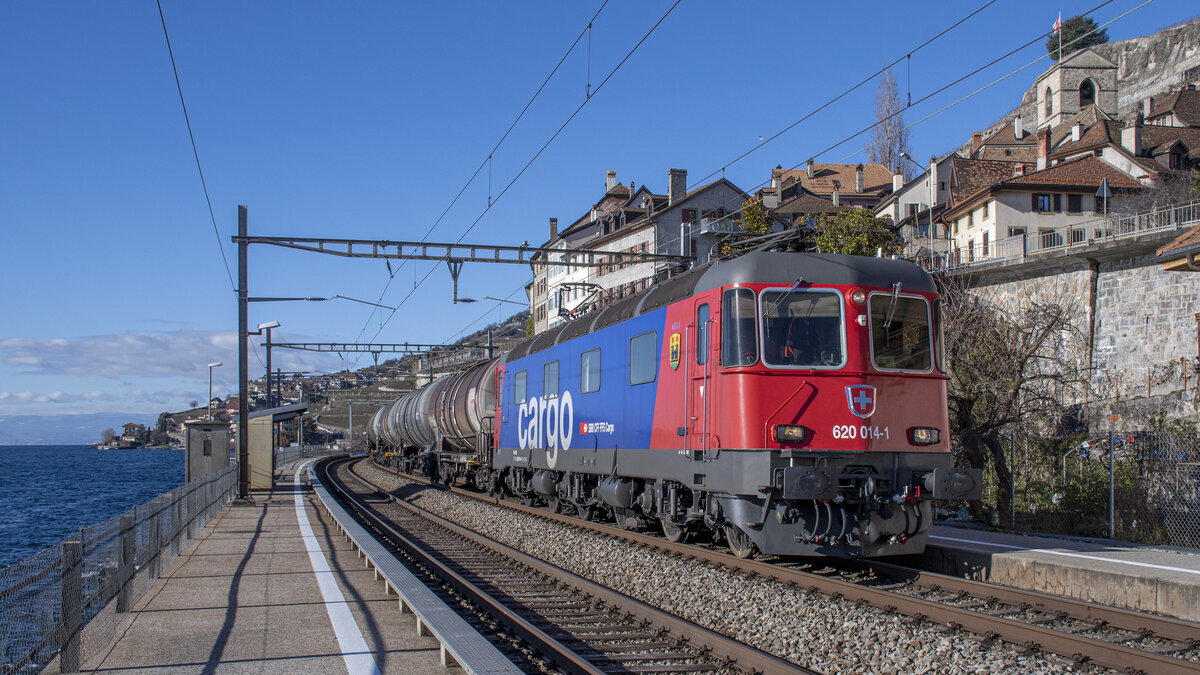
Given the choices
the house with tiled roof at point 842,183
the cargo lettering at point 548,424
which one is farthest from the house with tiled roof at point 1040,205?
the cargo lettering at point 548,424

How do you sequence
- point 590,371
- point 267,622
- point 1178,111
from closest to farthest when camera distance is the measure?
point 267,622 < point 590,371 < point 1178,111

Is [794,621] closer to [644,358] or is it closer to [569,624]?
[569,624]

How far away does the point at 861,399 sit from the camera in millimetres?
10195

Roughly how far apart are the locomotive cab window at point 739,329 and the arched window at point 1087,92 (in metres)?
107

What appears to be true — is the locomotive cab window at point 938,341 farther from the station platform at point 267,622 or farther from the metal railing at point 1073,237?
the metal railing at point 1073,237

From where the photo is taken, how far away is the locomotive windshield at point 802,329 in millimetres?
10195

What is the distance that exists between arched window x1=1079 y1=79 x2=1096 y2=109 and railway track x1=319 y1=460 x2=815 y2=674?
106500mm

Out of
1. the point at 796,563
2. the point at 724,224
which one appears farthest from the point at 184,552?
the point at 724,224

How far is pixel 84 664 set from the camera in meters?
6.94

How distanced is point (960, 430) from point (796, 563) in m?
8.31

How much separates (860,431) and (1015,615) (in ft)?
7.95

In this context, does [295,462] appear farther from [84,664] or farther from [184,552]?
[84,664]

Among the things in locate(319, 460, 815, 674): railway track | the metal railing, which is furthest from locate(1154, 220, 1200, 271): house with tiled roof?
the metal railing

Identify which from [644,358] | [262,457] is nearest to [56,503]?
[262,457]
